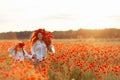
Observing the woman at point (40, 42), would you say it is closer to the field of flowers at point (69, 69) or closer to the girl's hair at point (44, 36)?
the girl's hair at point (44, 36)

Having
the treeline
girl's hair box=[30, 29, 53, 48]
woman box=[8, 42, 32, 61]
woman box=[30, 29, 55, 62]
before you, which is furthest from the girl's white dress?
the treeline

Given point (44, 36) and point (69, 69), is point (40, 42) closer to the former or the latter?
point (44, 36)

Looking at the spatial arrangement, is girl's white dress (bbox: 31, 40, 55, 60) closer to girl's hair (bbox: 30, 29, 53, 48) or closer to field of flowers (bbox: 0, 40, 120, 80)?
girl's hair (bbox: 30, 29, 53, 48)

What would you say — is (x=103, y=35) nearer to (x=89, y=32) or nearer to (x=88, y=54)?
(x=89, y=32)

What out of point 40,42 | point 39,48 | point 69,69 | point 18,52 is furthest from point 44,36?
point 69,69

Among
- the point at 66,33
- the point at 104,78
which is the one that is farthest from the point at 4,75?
the point at 66,33

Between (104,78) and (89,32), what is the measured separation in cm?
3652

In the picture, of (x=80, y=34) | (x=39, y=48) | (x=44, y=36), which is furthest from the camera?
(x=80, y=34)

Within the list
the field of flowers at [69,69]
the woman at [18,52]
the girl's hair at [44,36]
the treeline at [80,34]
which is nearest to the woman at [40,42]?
the girl's hair at [44,36]

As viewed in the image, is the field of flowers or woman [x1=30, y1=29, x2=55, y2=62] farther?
woman [x1=30, y1=29, x2=55, y2=62]

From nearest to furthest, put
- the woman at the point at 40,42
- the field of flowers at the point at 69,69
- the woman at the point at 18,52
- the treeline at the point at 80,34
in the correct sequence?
the field of flowers at the point at 69,69 < the woman at the point at 18,52 < the woman at the point at 40,42 < the treeline at the point at 80,34

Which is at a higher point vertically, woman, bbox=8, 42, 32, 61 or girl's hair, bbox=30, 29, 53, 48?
girl's hair, bbox=30, 29, 53, 48

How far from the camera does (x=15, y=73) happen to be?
24.5ft

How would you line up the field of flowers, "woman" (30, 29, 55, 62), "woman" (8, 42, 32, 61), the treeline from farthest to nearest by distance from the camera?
the treeline
"woman" (30, 29, 55, 62)
"woman" (8, 42, 32, 61)
the field of flowers
